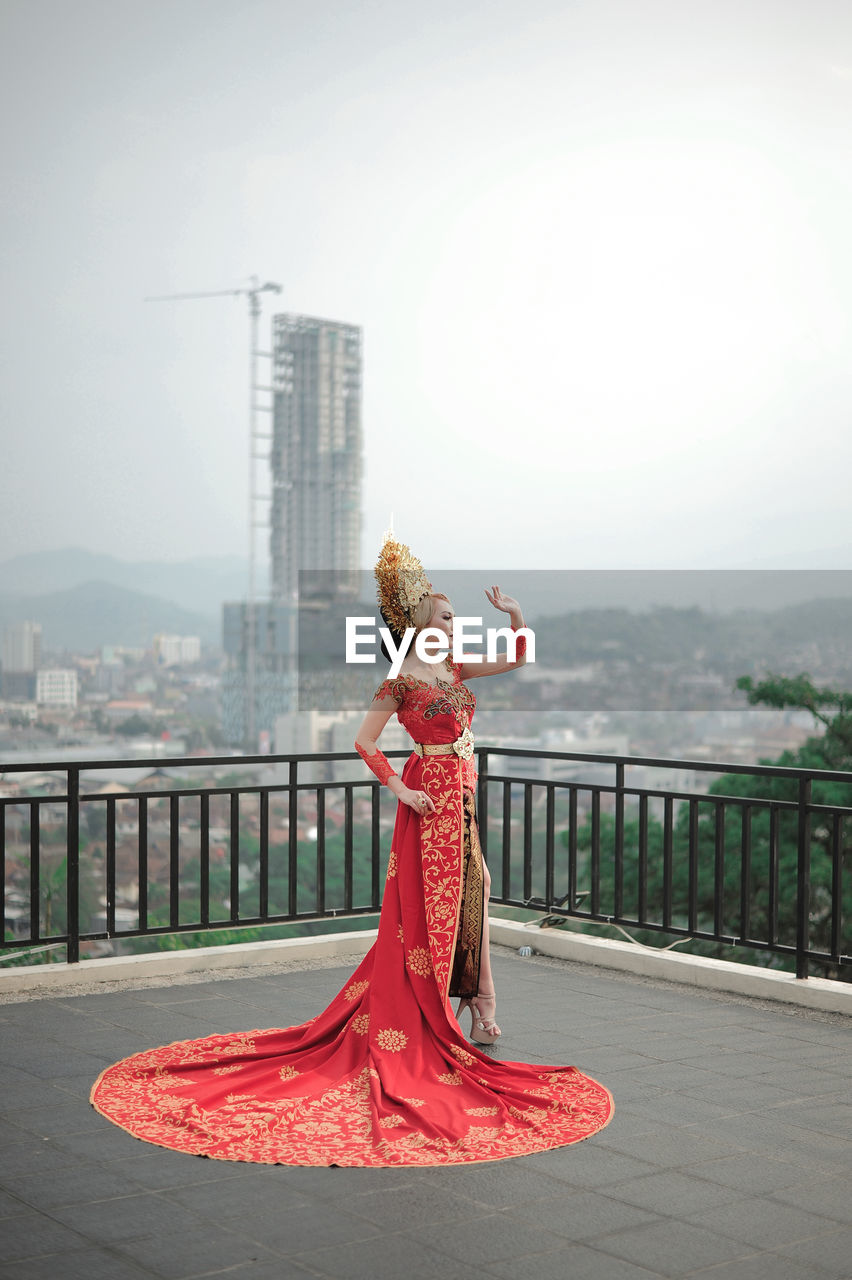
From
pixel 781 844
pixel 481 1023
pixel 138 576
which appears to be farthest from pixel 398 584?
pixel 138 576

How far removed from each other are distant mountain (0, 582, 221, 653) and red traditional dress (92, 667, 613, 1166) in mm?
38905

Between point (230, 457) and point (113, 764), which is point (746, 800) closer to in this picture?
point (113, 764)

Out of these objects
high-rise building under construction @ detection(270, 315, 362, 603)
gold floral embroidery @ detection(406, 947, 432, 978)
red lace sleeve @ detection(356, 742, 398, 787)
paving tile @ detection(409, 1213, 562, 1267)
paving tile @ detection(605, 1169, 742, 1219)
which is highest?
high-rise building under construction @ detection(270, 315, 362, 603)

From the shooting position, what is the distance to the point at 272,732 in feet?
164

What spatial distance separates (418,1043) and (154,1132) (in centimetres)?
83

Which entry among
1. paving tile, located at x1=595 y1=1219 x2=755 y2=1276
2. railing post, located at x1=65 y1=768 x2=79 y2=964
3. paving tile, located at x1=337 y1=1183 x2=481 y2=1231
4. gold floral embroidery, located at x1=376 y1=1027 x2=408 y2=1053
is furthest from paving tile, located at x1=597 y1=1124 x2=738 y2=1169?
railing post, located at x1=65 y1=768 x2=79 y2=964

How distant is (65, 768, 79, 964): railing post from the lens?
17.0 feet

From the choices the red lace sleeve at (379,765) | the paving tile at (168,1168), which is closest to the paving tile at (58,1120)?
the paving tile at (168,1168)

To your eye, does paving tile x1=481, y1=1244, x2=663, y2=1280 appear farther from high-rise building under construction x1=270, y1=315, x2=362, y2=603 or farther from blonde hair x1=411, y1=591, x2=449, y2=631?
high-rise building under construction x1=270, y1=315, x2=362, y2=603

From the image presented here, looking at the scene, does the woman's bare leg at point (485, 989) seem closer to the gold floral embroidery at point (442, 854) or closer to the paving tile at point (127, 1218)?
the gold floral embroidery at point (442, 854)

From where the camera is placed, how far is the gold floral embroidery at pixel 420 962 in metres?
4.01

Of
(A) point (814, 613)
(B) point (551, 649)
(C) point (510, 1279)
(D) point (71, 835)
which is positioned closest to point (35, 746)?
(B) point (551, 649)

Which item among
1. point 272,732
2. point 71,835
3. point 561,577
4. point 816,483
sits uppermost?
point 816,483

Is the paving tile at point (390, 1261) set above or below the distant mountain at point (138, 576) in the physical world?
below
